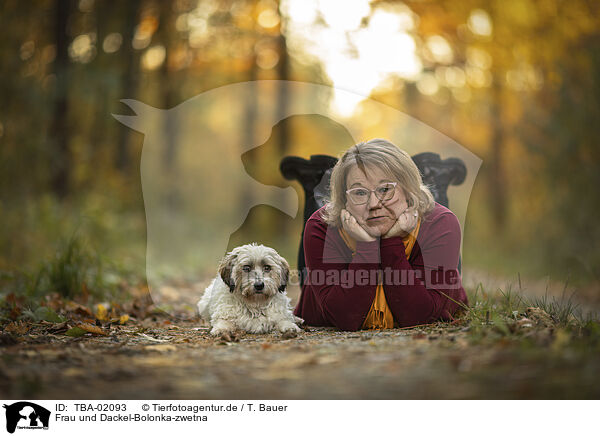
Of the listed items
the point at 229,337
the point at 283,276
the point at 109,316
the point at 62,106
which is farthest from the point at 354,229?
the point at 62,106

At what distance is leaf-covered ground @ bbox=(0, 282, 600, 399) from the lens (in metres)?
2.38

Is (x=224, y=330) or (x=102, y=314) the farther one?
(x=102, y=314)

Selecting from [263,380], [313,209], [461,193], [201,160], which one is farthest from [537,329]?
[201,160]

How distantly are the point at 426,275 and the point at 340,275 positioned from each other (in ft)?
2.35

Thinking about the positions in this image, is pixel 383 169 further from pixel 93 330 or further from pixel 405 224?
pixel 93 330

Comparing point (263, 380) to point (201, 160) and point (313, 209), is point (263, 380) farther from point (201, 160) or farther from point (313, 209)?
point (201, 160)

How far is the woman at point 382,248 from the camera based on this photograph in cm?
400

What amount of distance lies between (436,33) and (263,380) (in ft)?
53.4

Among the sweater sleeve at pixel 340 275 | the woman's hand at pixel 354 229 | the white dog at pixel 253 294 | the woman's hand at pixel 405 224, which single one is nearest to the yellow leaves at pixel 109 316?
the white dog at pixel 253 294

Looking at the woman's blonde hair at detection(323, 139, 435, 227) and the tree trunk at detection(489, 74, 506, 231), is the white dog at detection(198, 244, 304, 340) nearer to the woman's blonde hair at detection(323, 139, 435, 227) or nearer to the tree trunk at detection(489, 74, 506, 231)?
the woman's blonde hair at detection(323, 139, 435, 227)

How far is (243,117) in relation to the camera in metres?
24.5

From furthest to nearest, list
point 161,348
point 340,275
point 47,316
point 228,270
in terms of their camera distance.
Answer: point 47,316
point 228,270
point 340,275
point 161,348

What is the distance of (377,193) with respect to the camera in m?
3.99
